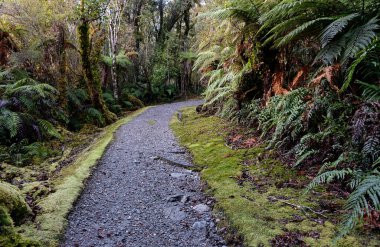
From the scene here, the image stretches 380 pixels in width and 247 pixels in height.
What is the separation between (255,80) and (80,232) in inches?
204

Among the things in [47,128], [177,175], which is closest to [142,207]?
[177,175]

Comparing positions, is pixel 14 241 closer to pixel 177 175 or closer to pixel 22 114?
pixel 177 175

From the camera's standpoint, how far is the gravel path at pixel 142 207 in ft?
10.1

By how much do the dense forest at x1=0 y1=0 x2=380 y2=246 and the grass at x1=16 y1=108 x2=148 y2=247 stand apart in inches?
4.6

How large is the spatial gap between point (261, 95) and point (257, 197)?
3.79m

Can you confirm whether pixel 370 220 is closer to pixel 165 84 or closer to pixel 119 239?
pixel 119 239

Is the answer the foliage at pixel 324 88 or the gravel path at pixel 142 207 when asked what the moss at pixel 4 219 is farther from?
the foliage at pixel 324 88

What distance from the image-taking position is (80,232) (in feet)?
10.3

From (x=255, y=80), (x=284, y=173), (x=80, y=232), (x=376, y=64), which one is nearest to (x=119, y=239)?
(x=80, y=232)

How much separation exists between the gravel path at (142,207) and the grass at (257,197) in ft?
0.88

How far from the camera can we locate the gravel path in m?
3.08

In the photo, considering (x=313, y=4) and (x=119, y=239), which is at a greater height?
(x=313, y=4)

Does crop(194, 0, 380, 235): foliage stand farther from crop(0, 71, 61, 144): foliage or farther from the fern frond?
crop(0, 71, 61, 144): foliage

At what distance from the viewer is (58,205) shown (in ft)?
11.7
